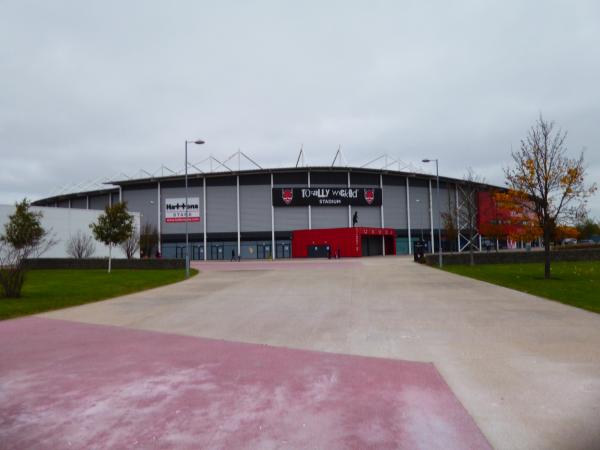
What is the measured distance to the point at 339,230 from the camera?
2381 inches

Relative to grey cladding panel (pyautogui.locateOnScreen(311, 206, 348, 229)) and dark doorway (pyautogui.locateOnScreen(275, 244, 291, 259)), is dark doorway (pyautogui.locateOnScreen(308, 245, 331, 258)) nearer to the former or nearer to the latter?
dark doorway (pyautogui.locateOnScreen(275, 244, 291, 259))

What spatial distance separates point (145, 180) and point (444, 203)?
47.5 meters

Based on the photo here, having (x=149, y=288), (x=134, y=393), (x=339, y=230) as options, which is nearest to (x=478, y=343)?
(x=134, y=393)

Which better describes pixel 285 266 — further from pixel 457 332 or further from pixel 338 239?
pixel 457 332

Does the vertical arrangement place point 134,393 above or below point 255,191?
below

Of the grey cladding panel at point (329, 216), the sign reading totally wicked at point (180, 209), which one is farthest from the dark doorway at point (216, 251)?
the grey cladding panel at point (329, 216)

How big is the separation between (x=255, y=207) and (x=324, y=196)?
10275mm

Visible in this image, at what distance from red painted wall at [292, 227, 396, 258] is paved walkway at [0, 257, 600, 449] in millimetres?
41868

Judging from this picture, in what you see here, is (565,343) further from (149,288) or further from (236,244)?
(236,244)

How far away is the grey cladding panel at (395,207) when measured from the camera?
69062mm

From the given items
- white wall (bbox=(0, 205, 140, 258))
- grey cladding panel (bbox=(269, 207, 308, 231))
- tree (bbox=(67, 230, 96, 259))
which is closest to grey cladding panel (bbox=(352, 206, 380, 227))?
grey cladding panel (bbox=(269, 207, 308, 231))

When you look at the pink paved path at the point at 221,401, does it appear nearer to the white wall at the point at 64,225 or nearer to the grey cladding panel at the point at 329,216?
the white wall at the point at 64,225

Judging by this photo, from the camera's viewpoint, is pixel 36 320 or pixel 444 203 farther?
pixel 444 203

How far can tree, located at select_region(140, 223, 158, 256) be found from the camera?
57156 mm
